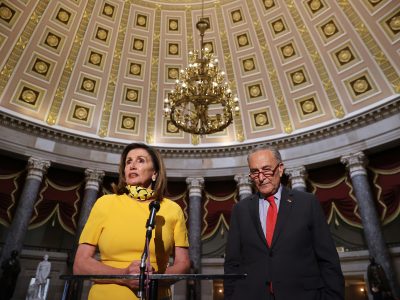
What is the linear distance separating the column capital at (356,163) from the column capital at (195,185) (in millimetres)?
6779

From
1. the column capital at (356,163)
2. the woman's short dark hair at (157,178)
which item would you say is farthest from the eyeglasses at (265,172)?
the column capital at (356,163)

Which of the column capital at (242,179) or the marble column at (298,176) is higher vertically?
the column capital at (242,179)

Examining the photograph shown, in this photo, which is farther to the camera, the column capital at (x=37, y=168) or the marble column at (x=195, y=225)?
the column capital at (x=37, y=168)

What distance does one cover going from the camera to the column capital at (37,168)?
14.2 meters

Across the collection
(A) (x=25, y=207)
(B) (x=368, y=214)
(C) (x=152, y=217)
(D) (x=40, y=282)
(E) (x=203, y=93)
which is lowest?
(C) (x=152, y=217)

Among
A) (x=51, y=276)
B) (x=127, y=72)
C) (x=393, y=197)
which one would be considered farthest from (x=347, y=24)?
(x=51, y=276)

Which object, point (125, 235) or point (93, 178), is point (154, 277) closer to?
point (125, 235)

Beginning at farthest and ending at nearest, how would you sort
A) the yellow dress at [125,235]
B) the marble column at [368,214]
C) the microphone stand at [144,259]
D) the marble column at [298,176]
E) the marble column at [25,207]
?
1. the marble column at [298,176]
2. the marble column at [25,207]
3. the marble column at [368,214]
4. the yellow dress at [125,235]
5. the microphone stand at [144,259]

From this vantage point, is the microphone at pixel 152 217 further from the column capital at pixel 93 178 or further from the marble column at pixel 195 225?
the column capital at pixel 93 178

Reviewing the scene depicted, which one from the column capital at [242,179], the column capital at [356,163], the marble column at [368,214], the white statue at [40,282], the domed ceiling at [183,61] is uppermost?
the domed ceiling at [183,61]

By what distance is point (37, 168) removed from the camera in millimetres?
14398

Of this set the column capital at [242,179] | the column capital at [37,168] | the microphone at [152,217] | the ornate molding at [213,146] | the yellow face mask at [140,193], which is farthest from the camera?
the column capital at [242,179]

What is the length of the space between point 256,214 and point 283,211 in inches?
9.2

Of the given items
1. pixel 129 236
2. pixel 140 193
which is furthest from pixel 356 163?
pixel 129 236
